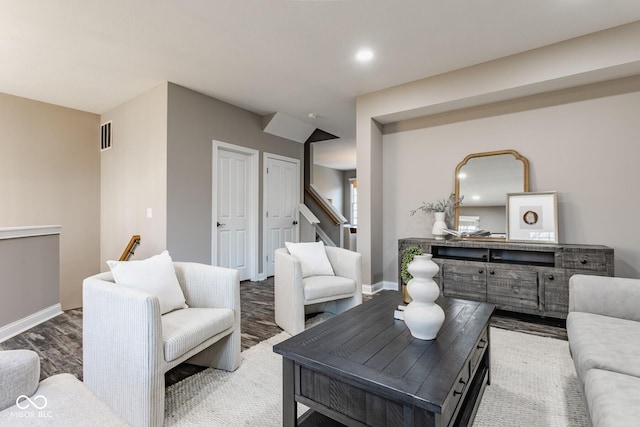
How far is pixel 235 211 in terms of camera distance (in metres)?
4.46

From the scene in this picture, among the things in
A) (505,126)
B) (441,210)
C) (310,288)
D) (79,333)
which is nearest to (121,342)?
(310,288)

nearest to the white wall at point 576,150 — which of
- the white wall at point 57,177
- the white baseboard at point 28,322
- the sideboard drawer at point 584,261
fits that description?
the sideboard drawer at point 584,261

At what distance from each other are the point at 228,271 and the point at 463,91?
296cm

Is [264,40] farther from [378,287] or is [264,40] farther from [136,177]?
[378,287]

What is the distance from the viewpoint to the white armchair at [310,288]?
251 cm

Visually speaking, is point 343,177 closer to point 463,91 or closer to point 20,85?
point 463,91

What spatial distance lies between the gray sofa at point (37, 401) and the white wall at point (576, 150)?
370 centimetres

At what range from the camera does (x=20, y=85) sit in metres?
3.59

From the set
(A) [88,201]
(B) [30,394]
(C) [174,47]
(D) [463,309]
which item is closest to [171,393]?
(B) [30,394]

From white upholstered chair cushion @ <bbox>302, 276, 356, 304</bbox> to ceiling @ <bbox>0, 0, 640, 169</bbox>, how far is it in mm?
2111

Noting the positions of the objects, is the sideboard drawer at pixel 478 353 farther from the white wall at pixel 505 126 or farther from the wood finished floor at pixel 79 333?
the white wall at pixel 505 126

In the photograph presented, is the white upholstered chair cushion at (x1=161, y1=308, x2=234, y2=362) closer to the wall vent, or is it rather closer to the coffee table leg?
the coffee table leg

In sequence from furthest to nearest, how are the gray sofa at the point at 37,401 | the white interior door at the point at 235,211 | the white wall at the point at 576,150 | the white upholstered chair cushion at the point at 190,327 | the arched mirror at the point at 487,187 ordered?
the white interior door at the point at 235,211 < the arched mirror at the point at 487,187 < the white wall at the point at 576,150 < the white upholstered chair cushion at the point at 190,327 < the gray sofa at the point at 37,401

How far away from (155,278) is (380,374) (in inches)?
56.3
